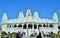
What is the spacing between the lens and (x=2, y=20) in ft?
239

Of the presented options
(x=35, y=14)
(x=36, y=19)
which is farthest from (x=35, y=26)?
(x=35, y=14)

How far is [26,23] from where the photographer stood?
67875mm

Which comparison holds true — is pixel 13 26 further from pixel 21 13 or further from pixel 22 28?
pixel 21 13

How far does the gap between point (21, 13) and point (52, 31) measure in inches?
593

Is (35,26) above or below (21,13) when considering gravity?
below

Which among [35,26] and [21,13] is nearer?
[35,26]

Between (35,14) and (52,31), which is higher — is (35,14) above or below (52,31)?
above

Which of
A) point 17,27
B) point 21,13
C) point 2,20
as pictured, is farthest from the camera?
point 21,13

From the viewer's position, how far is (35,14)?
7531 centimetres

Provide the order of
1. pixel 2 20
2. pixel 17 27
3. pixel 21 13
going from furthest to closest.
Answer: pixel 21 13
pixel 2 20
pixel 17 27

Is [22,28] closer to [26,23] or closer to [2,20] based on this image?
[26,23]

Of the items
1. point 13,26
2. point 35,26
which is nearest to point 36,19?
point 35,26

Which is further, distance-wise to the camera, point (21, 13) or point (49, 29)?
point (21, 13)

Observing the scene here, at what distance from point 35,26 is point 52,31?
5.32 m
